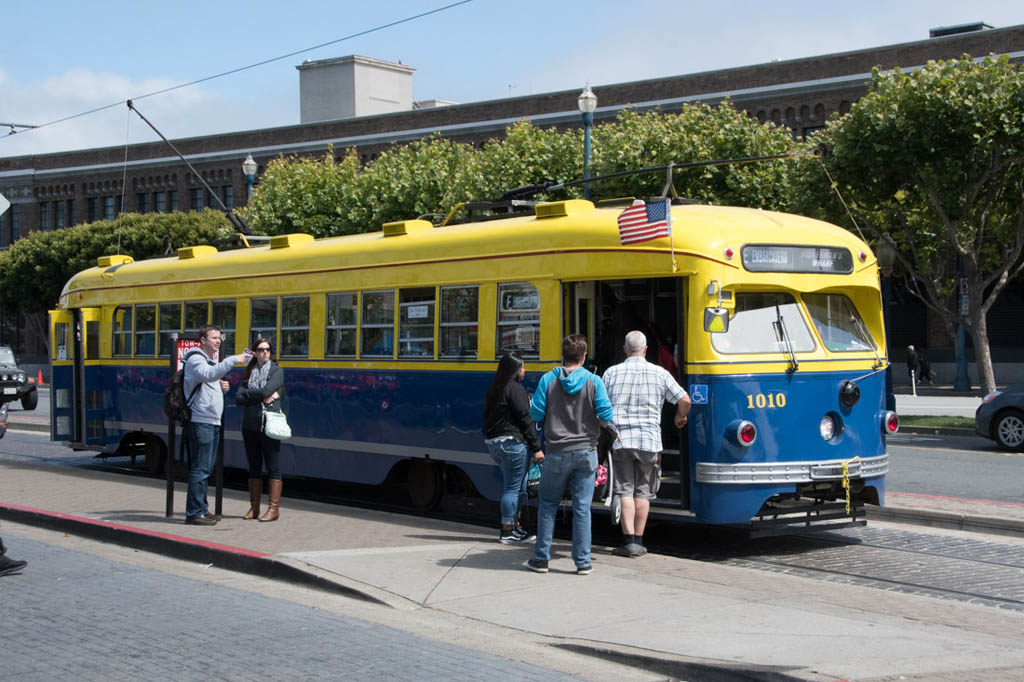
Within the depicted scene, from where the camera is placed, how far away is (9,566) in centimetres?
934

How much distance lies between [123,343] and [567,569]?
10.2 metres

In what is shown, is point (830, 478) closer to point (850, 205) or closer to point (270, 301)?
point (270, 301)

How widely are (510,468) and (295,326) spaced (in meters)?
4.69

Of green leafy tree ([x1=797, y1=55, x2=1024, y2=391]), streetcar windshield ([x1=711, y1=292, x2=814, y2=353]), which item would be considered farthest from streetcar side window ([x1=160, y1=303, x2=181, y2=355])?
green leafy tree ([x1=797, y1=55, x2=1024, y2=391])

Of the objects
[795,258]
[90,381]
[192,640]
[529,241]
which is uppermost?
[529,241]

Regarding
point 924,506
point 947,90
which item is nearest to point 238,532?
point 924,506

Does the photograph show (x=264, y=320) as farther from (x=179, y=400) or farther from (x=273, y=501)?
(x=273, y=501)

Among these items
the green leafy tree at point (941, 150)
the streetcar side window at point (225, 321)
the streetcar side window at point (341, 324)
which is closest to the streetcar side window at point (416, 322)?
the streetcar side window at point (341, 324)

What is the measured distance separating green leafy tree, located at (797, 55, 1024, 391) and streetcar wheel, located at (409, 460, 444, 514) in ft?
43.6

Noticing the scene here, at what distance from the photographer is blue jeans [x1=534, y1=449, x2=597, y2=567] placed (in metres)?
9.21

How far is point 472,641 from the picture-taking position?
24.4 feet

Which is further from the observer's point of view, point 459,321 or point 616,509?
point 459,321

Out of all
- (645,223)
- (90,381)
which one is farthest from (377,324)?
(90,381)

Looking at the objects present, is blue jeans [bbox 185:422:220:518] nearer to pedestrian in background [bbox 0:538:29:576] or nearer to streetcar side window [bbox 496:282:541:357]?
pedestrian in background [bbox 0:538:29:576]
